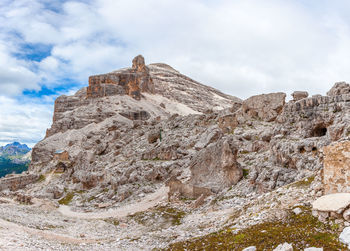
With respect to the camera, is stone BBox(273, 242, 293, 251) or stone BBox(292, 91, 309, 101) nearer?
stone BBox(273, 242, 293, 251)

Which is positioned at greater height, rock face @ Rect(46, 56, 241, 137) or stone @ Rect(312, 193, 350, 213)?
rock face @ Rect(46, 56, 241, 137)

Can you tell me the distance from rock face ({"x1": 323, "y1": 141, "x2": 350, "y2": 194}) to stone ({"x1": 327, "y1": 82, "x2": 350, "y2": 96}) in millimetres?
27791

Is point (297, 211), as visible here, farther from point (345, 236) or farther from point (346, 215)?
point (345, 236)

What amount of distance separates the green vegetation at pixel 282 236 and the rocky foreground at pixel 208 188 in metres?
0.07

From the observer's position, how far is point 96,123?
119938 mm

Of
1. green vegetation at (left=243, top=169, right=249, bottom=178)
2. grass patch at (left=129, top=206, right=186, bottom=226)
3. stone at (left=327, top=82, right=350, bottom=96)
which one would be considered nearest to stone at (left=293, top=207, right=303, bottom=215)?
grass patch at (left=129, top=206, right=186, bottom=226)

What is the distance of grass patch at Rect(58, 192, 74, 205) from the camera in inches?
1949

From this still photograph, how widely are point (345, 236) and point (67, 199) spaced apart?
159 ft

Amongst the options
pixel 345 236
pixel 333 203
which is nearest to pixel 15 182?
pixel 333 203

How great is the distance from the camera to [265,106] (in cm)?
5541

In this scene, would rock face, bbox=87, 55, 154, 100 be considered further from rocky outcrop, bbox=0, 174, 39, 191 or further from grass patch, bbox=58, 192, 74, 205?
grass patch, bbox=58, 192, 74, 205

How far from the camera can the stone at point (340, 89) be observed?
125ft

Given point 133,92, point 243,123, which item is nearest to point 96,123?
point 133,92

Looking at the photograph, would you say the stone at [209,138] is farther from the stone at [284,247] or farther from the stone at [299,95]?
the stone at [284,247]
